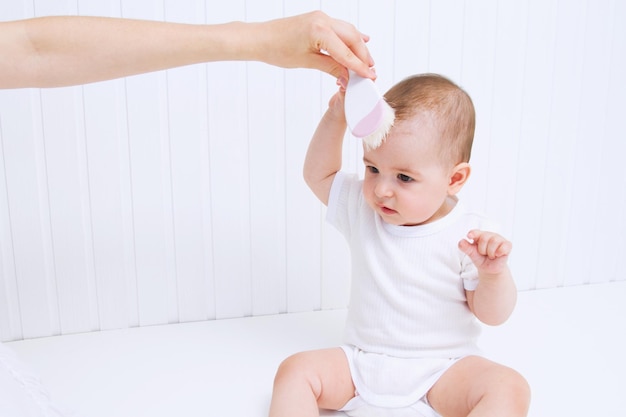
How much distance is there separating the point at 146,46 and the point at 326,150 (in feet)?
1.08

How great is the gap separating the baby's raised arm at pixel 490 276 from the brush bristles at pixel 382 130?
0.18m

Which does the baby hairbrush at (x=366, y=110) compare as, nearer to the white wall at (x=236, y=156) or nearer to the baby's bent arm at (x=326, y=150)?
the baby's bent arm at (x=326, y=150)

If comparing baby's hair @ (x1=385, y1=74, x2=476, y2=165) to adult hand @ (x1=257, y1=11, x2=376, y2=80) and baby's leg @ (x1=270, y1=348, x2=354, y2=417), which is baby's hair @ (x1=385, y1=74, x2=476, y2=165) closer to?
adult hand @ (x1=257, y1=11, x2=376, y2=80)

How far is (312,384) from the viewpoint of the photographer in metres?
0.98

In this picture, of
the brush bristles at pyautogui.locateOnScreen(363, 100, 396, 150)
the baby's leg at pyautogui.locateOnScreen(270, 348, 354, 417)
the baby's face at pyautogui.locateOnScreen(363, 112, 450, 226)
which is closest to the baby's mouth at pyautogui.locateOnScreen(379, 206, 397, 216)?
the baby's face at pyautogui.locateOnScreen(363, 112, 450, 226)

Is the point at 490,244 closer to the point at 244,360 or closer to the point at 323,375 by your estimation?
the point at 323,375

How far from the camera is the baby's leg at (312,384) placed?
0.93 m

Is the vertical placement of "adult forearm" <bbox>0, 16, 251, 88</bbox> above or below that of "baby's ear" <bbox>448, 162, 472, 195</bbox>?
above

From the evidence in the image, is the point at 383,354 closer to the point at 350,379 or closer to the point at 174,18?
the point at 350,379

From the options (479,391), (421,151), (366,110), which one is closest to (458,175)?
(421,151)

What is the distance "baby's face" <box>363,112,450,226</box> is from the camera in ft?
3.12

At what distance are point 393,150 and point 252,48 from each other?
0.79 feet

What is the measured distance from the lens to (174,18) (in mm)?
1232

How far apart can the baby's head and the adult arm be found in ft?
0.29
